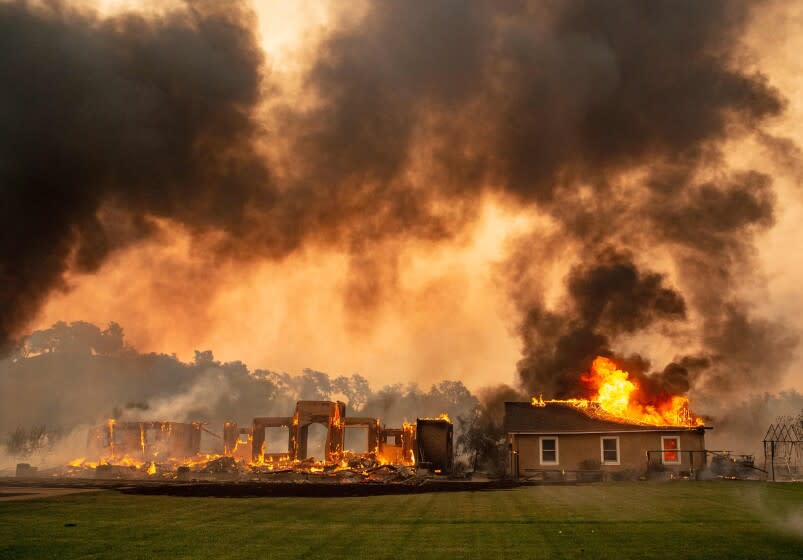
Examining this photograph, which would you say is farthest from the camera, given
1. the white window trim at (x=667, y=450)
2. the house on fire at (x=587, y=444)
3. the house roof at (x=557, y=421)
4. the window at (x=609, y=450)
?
the house roof at (x=557, y=421)

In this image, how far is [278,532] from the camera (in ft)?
50.6

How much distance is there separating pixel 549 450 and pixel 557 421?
70.4 inches

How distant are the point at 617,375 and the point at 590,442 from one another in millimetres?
8997

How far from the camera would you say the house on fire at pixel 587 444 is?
40.8m

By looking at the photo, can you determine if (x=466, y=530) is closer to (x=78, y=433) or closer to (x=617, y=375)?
(x=617, y=375)

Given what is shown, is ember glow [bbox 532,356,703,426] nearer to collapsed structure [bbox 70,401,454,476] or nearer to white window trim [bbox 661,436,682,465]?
white window trim [bbox 661,436,682,465]

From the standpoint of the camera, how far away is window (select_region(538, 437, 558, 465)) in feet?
142

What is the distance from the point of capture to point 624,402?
47688 millimetres

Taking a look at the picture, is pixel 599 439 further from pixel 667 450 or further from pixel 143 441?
pixel 143 441

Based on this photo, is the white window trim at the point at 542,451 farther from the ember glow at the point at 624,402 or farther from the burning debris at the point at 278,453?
the burning debris at the point at 278,453

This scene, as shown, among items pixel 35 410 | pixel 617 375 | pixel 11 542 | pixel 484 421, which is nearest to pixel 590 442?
pixel 617 375

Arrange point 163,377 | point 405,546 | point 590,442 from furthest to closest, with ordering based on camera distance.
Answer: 1. point 163,377
2. point 590,442
3. point 405,546

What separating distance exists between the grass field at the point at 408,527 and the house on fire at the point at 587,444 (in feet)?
53.9

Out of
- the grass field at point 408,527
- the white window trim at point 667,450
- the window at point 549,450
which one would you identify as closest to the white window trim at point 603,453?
the white window trim at point 667,450
